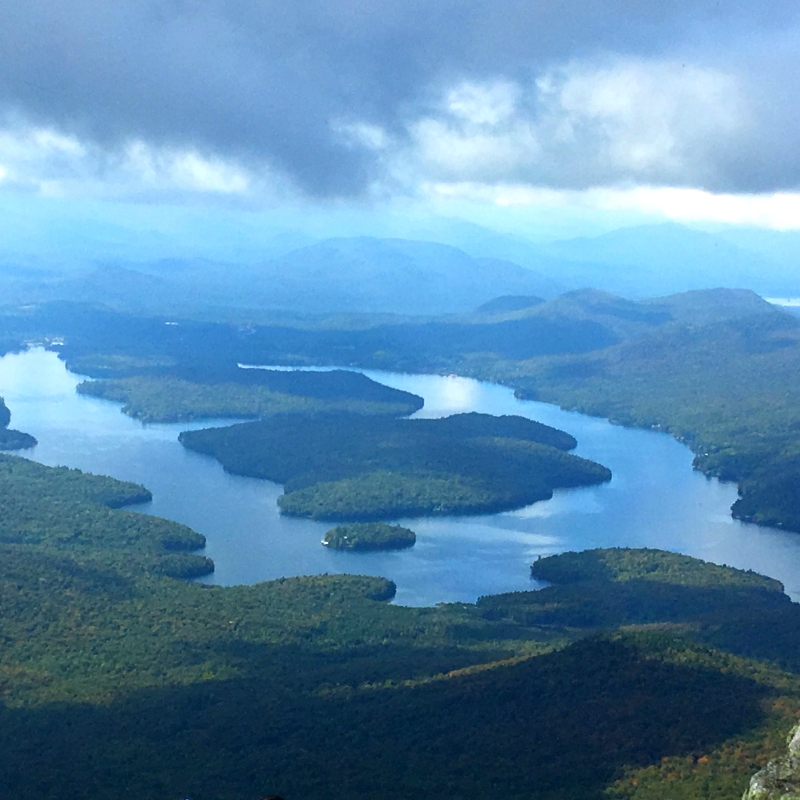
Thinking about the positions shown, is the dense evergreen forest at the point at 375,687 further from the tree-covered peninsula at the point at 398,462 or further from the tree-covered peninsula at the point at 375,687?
the tree-covered peninsula at the point at 398,462

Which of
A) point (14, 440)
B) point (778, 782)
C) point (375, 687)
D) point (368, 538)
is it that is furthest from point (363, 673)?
point (14, 440)

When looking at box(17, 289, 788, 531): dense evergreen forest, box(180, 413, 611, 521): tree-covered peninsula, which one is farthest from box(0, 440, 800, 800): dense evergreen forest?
box(17, 289, 788, 531): dense evergreen forest

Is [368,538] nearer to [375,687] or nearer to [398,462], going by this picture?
[398,462]

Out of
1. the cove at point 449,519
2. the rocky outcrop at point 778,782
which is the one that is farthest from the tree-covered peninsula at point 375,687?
the rocky outcrop at point 778,782

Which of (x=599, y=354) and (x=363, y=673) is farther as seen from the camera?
(x=599, y=354)

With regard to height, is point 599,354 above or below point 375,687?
above
